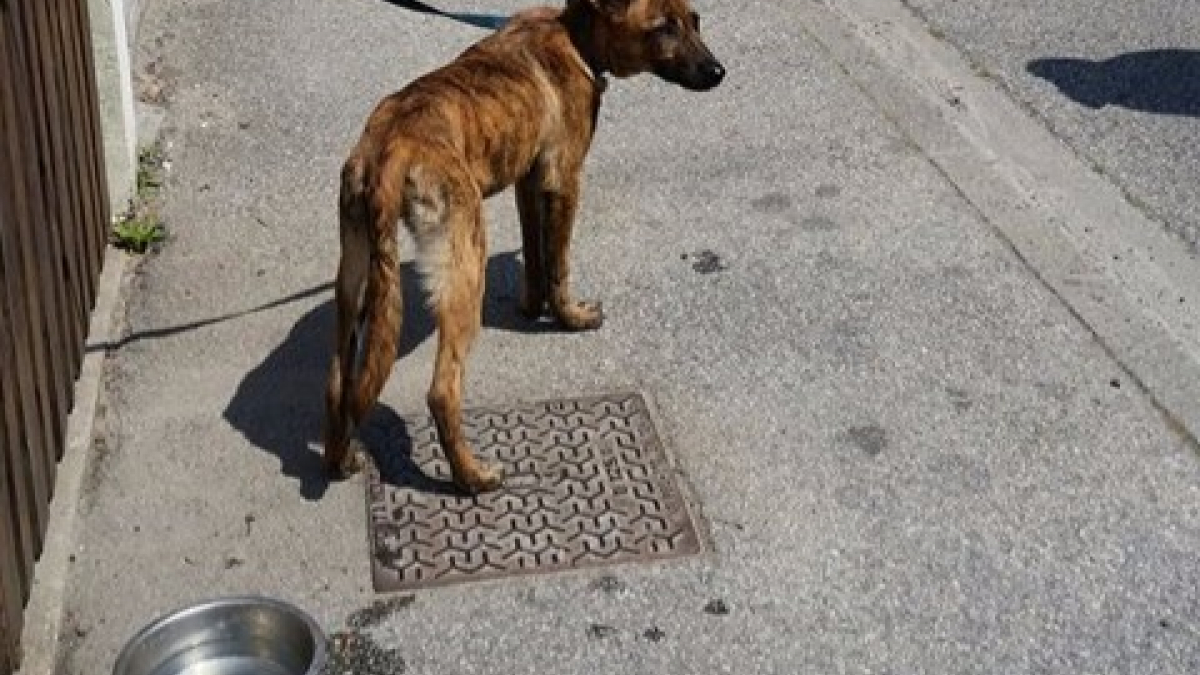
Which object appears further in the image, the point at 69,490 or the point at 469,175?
the point at 69,490

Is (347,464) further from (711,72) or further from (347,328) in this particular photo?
(711,72)

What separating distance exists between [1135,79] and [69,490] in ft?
18.5

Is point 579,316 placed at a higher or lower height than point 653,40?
lower

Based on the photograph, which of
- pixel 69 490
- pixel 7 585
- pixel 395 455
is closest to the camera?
pixel 7 585

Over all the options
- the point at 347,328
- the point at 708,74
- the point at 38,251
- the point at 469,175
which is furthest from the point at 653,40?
the point at 38,251

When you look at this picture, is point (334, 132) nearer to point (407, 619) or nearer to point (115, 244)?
point (115, 244)

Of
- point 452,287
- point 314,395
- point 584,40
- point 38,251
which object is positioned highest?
point 584,40

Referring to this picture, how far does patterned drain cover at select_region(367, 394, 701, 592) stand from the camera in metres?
4.83

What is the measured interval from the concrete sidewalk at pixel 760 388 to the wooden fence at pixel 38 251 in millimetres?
219

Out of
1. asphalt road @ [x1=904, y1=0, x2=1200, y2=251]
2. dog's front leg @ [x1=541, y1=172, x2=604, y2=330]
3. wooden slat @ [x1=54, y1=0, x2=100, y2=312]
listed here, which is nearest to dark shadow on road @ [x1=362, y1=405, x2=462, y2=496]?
dog's front leg @ [x1=541, y1=172, x2=604, y2=330]

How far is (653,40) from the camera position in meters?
5.54

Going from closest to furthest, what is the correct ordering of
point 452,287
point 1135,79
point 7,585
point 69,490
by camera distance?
point 7,585, point 452,287, point 69,490, point 1135,79

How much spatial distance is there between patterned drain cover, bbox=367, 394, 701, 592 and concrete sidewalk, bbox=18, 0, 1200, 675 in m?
0.08

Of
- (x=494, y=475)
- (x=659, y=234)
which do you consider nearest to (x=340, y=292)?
(x=494, y=475)
